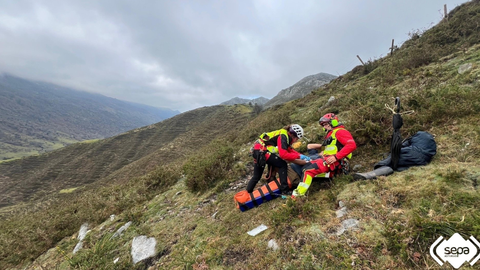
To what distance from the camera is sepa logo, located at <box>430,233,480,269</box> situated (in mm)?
2452

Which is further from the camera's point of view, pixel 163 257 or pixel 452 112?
pixel 452 112

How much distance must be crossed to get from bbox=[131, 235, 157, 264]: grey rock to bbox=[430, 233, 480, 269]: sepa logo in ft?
19.9

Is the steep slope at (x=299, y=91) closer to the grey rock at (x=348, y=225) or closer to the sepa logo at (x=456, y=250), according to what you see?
the grey rock at (x=348, y=225)

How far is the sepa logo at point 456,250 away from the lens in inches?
96.5

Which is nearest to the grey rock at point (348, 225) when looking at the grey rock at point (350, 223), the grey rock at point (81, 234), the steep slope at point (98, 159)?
the grey rock at point (350, 223)

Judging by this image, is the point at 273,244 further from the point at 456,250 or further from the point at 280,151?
the point at 456,250

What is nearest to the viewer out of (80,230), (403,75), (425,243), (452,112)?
(425,243)

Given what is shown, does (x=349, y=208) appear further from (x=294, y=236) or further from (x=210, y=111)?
(x=210, y=111)

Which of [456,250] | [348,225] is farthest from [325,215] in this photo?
[456,250]

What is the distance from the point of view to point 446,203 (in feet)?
10.5

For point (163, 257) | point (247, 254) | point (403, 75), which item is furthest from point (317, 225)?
point (403, 75)

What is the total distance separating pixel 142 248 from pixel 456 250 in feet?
22.3

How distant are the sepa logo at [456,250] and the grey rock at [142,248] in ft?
19.9

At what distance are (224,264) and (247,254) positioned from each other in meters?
0.51
